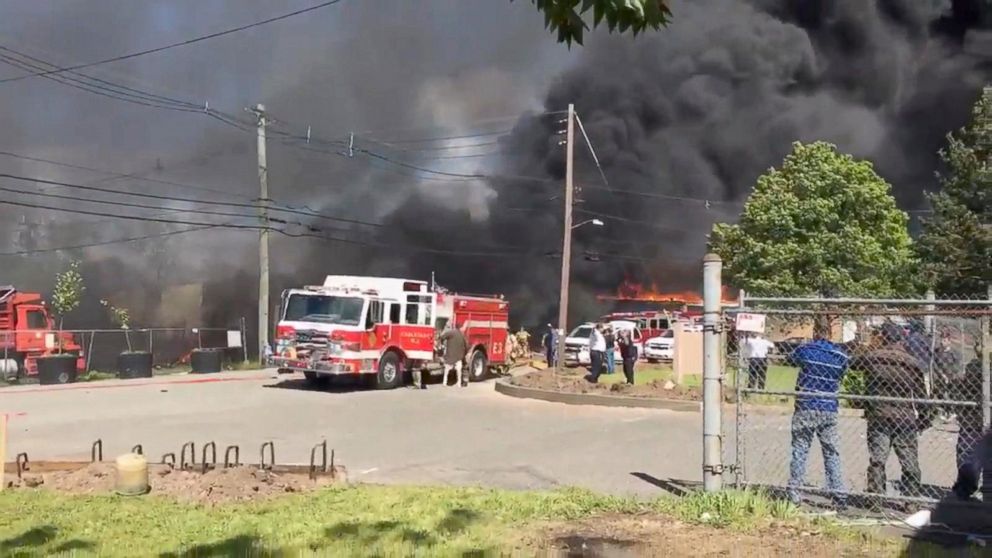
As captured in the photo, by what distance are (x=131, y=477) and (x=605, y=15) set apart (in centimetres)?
464

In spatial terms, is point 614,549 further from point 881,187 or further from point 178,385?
point 881,187

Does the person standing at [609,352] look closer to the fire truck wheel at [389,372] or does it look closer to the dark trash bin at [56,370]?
the fire truck wheel at [389,372]

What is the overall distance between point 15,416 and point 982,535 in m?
12.6

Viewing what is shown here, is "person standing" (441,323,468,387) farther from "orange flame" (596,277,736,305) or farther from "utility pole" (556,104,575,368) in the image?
"orange flame" (596,277,736,305)

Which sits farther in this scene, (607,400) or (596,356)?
(596,356)

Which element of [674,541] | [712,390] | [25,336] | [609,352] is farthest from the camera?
[25,336]

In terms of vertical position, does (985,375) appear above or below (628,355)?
above

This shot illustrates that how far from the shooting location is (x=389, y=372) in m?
17.9

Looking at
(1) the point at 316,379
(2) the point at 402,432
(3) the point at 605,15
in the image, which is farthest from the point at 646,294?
(3) the point at 605,15

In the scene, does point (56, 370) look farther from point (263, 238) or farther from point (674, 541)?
point (674, 541)

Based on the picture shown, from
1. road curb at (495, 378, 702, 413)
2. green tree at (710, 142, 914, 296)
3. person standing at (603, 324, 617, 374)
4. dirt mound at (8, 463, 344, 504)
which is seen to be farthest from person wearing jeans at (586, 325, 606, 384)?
green tree at (710, 142, 914, 296)

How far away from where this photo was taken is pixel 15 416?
13141 millimetres

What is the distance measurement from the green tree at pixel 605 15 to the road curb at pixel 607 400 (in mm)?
9859

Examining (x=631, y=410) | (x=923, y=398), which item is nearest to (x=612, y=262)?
(x=631, y=410)
